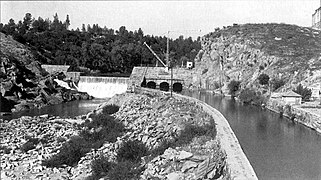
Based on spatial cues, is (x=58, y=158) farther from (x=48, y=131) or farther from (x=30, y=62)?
(x=30, y=62)

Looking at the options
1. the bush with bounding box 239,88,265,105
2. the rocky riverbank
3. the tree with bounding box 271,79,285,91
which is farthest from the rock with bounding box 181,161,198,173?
the tree with bounding box 271,79,285,91

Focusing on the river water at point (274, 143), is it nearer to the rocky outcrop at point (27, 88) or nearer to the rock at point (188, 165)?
the rocky outcrop at point (27, 88)

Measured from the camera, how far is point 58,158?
16.5 m

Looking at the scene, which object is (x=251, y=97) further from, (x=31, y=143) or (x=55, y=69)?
(x=55, y=69)

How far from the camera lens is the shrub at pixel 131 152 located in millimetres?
15268

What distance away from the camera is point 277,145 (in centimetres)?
1889

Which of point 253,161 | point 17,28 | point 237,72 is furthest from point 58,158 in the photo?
point 17,28

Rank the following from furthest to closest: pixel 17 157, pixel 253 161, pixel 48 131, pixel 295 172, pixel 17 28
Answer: pixel 17 28 → pixel 48 131 → pixel 17 157 → pixel 253 161 → pixel 295 172

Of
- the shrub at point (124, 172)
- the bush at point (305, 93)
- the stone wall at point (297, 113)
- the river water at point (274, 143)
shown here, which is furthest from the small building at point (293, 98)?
the shrub at point (124, 172)

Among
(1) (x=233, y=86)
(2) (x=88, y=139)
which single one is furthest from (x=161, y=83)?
(2) (x=88, y=139)

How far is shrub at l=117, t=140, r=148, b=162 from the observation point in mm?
15268

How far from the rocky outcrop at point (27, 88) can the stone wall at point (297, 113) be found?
19.6 meters

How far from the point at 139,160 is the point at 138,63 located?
165ft

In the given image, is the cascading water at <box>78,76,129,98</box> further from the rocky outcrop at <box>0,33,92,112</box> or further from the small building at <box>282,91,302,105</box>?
the small building at <box>282,91,302,105</box>
